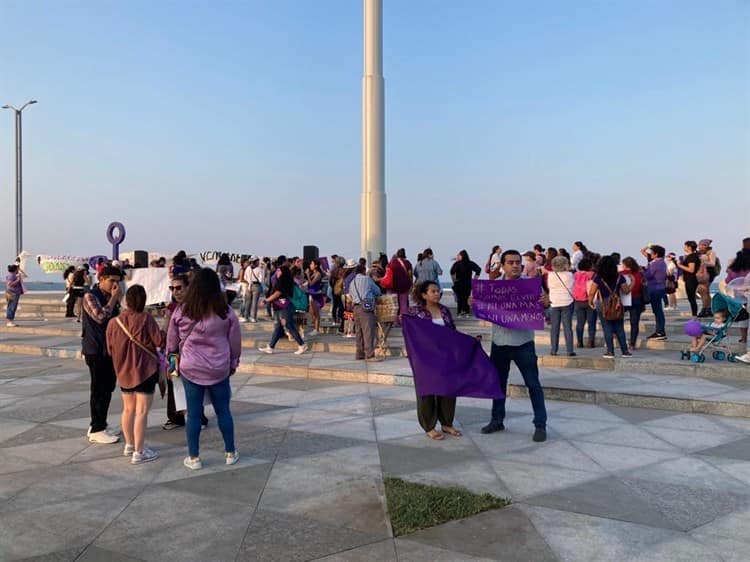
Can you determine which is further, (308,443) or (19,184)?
(19,184)

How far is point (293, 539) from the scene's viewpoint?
401 centimetres

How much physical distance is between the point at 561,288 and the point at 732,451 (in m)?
4.81

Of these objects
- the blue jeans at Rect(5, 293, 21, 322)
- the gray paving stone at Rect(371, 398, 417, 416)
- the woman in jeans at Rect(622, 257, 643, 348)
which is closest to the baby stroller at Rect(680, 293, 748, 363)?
the woman in jeans at Rect(622, 257, 643, 348)

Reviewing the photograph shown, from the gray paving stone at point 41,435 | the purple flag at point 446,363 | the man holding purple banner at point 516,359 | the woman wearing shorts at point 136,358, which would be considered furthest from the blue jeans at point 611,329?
the gray paving stone at point 41,435

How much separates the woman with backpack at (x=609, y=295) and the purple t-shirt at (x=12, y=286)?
594 inches

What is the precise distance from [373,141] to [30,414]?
17.9m

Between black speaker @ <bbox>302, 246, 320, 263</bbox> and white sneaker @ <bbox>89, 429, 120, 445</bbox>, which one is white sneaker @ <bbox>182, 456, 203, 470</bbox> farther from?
black speaker @ <bbox>302, 246, 320, 263</bbox>

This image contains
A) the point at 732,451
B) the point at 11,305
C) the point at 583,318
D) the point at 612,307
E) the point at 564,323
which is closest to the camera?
the point at 732,451

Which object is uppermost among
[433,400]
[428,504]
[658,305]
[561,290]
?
[561,290]

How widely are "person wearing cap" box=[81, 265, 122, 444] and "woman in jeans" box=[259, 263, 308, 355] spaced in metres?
5.32

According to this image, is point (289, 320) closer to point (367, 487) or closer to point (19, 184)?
point (367, 487)

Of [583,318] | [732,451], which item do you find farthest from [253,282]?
[732,451]

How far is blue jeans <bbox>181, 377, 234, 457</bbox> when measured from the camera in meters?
5.49

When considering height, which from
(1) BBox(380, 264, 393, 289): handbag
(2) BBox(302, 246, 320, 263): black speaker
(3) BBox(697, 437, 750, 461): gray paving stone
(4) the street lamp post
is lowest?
(3) BBox(697, 437, 750, 461): gray paving stone
